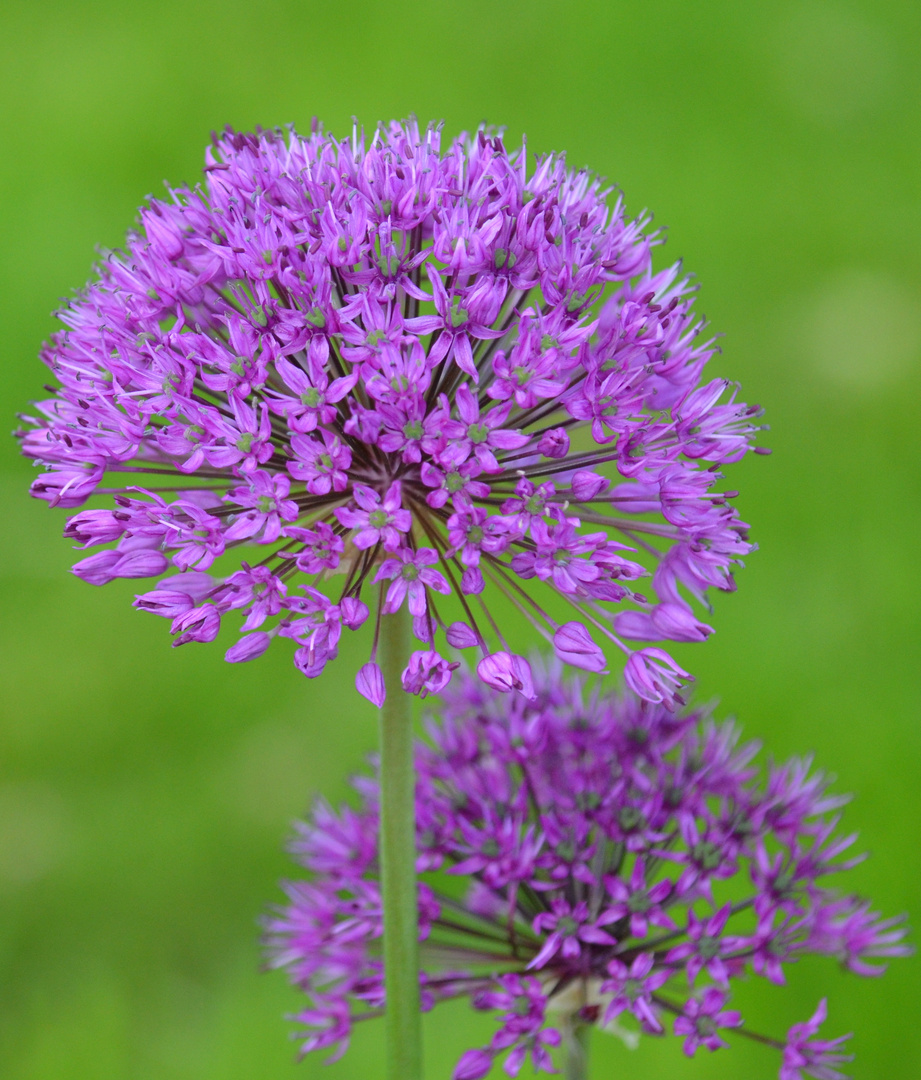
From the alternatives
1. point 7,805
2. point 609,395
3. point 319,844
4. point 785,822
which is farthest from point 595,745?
point 7,805

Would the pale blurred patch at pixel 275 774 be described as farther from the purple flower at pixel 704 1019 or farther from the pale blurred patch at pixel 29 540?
the purple flower at pixel 704 1019

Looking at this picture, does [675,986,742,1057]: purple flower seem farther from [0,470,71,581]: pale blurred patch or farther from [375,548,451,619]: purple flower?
[0,470,71,581]: pale blurred patch

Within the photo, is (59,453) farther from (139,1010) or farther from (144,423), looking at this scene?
(139,1010)

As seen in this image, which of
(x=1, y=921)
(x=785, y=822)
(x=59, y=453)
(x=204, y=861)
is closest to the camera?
(x=59, y=453)

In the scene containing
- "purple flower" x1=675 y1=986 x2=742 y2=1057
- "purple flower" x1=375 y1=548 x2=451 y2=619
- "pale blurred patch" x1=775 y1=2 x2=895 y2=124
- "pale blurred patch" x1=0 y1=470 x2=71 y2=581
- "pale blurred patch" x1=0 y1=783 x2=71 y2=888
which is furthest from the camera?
"pale blurred patch" x1=775 y1=2 x2=895 y2=124

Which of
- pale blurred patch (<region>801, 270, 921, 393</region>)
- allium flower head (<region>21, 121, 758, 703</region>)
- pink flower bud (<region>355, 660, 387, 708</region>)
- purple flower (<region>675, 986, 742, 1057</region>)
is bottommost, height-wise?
purple flower (<region>675, 986, 742, 1057</region>)

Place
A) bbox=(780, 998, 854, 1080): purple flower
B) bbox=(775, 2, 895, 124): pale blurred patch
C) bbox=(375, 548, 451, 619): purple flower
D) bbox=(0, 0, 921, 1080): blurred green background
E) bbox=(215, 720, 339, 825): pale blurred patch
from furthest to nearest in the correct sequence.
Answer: bbox=(775, 2, 895, 124): pale blurred patch
bbox=(215, 720, 339, 825): pale blurred patch
bbox=(0, 0, 921, 1080): blurred green background
bbox=(780, 998, 854, 1080): purple flower
bbox=(375, 548, 451, 619): purple flower

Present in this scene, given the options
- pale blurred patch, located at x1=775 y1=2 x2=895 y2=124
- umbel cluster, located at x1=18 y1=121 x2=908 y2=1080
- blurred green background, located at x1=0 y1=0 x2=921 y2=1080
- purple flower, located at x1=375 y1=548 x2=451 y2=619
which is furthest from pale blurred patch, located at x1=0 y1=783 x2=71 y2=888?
pale blurred patch, located at x1=775 y1=2 x2=895 y2=124
